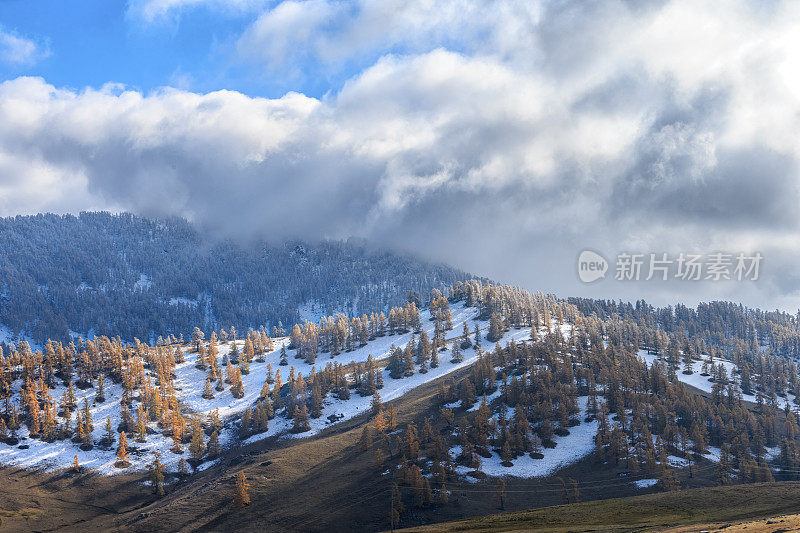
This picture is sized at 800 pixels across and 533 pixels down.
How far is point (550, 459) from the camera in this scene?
174250 mm

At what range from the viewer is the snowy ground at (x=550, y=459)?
164875 millimetres

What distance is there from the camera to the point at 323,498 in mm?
155500

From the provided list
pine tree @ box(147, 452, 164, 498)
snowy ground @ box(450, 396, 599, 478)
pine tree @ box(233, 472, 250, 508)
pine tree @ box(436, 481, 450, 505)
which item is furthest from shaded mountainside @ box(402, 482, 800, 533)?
pine tree @ box(147, 452, 164, 498)

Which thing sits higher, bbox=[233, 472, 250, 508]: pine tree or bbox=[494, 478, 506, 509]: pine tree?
bbox=[233, 472, 250, 508]: pine tree

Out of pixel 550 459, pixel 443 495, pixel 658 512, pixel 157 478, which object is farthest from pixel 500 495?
pixel 157 478

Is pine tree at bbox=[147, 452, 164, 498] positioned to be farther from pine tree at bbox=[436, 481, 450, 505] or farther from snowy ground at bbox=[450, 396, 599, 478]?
pine tree at bbox=[436, 481, 450, 505]

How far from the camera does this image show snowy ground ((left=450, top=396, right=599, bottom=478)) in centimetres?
16488

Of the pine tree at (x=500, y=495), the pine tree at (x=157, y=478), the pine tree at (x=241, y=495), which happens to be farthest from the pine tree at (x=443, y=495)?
the pine tree at (x=157, y=478)

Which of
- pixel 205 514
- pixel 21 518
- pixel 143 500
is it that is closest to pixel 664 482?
pixel 205 514

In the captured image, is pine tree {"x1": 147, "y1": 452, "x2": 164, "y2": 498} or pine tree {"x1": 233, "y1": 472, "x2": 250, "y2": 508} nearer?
pine tree {"x1": 233, "y1": 472, "x2": 250, "y2": 508}

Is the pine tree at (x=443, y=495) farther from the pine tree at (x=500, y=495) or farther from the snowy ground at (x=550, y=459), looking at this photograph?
the snowy ground at (x=550, y=459)

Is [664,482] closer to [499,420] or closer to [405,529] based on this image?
[499,420]

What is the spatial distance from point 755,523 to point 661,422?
10783 cm

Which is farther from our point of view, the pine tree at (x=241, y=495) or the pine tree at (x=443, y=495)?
the pine tree at (x=241, y=495)
